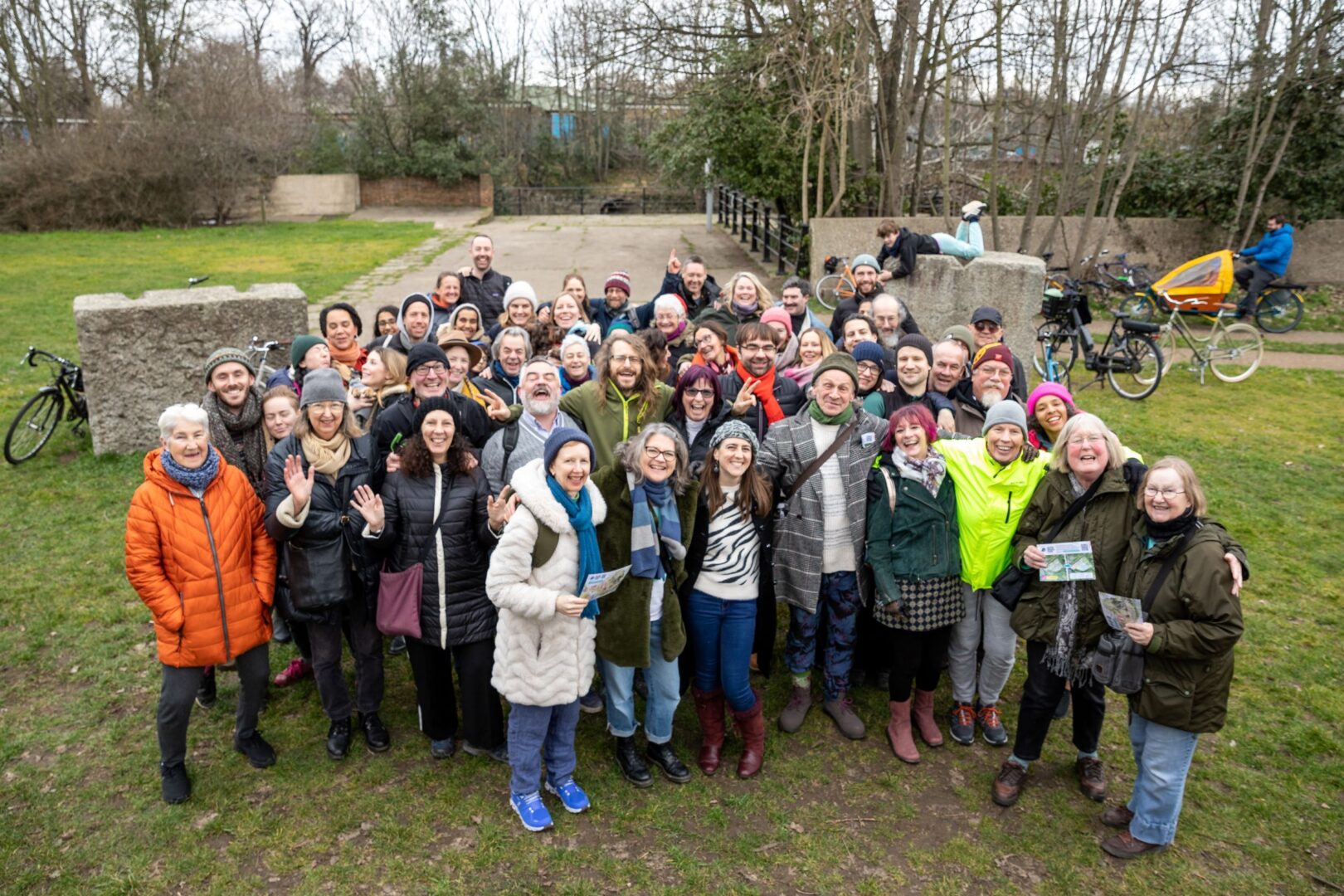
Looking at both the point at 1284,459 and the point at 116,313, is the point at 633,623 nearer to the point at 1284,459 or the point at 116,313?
the point at 116,313

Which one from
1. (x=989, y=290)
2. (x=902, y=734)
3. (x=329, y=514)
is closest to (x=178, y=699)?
(x=329, y=514)

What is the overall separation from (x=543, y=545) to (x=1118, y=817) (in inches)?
102

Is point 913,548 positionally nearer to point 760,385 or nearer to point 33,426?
point 760,385

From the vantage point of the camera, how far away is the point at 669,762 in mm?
3895

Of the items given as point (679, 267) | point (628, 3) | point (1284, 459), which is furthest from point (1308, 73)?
point (679, 267)

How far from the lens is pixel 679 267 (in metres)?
7.28

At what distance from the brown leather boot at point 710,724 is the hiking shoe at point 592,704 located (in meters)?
0.67

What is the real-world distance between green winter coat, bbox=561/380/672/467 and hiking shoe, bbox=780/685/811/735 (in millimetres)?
1472

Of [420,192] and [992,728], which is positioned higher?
[420,192]

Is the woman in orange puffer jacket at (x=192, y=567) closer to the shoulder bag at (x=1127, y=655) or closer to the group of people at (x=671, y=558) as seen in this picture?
the group of people at (x=671, y=558)

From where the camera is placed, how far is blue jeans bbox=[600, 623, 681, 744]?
3.76m

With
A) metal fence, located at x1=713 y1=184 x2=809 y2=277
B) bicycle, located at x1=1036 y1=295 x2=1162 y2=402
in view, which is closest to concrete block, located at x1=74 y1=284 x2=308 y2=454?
bicycle, located at x1=1036 y1=295 x2=1162 y2=402

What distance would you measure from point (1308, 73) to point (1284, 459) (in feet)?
29.7

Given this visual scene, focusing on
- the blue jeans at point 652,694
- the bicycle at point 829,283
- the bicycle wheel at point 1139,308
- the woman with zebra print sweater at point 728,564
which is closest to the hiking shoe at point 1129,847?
the woman with zebra print sweater at point 728,564
